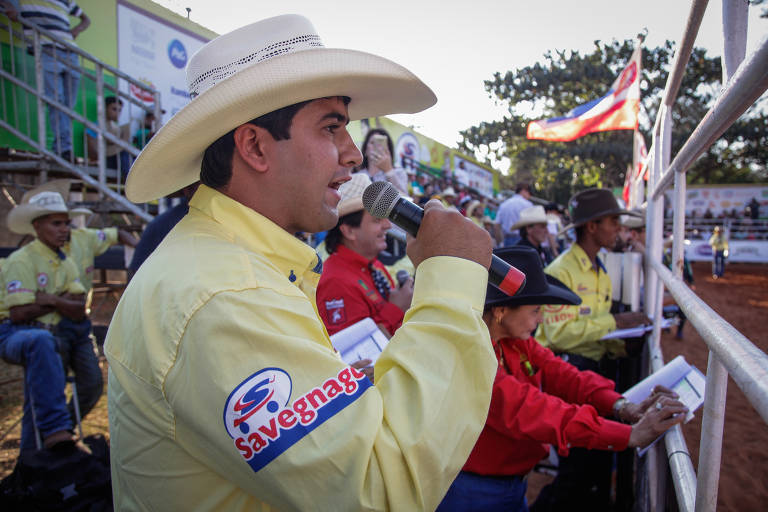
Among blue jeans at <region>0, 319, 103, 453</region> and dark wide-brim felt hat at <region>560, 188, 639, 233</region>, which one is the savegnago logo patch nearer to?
dark wide-brim felt hat at <region>560, 188, 639, 233</region>

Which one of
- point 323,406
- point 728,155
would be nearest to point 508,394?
point 323,406

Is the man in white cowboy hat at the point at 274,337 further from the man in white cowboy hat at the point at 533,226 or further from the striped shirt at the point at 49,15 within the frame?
→ the striped shirt at the point at 49,15

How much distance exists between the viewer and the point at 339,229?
3.32 meters

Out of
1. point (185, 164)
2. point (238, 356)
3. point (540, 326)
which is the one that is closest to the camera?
point (238, 356)

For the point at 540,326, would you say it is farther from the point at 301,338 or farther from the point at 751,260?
the point at 751,260

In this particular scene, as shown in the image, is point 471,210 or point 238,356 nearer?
point 238,356

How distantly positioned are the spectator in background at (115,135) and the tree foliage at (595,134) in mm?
18012

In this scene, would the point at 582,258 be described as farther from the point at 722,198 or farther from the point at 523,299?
the point at 722,198

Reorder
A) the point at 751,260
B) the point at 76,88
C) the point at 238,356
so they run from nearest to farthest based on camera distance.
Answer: the point at 238,356 < the point at 76,88 < the point at 751,260

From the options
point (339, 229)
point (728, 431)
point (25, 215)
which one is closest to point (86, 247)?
point (25, 215)

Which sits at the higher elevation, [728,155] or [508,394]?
[728,155]

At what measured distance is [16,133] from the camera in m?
5.85

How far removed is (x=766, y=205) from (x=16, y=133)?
31.4m

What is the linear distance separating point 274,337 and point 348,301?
2.08 m
